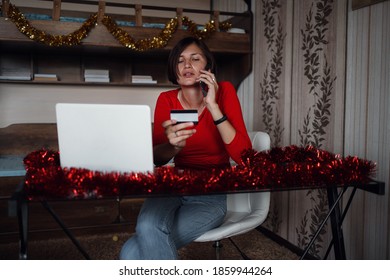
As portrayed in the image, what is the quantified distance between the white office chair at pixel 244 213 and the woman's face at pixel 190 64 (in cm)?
44

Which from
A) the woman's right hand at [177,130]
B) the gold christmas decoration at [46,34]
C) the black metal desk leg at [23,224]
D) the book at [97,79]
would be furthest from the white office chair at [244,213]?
the book at [97,79]

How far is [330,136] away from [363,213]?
1.42 ft

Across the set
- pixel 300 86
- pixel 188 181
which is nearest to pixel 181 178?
pixel 188 181

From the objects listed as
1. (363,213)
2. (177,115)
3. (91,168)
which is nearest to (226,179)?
(177,115)

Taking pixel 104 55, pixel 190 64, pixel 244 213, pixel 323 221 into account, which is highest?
pixel 104 55

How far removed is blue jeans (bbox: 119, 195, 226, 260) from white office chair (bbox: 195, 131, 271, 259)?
1.4 inches

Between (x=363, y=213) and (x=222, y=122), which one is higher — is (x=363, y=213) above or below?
below

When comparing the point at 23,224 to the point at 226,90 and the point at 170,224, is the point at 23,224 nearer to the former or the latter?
the point at 170,224

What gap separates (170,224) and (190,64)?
67cm

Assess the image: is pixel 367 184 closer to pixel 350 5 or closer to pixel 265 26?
pixel 350 5

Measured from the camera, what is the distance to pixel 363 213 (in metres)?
1.75

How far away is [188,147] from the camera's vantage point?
1485 mm

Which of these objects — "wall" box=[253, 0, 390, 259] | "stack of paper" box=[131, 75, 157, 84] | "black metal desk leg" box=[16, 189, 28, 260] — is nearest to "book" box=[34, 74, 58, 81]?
"stack of paper" box=[131, 75, 157, 84]

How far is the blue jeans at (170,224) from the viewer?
3.60 ft
